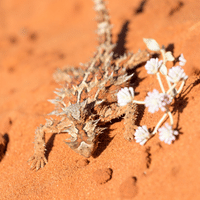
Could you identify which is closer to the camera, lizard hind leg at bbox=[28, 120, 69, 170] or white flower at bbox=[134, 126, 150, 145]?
white flower at bbox=[134, 126, 150, 145]

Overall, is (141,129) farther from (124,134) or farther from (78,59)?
(78,59)

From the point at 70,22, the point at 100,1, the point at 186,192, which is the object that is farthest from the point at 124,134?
the point at 70,22

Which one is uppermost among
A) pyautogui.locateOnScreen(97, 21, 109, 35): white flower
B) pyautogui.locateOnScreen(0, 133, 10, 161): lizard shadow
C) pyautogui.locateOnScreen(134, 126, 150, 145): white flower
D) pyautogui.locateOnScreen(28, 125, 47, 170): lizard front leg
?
pyautogui.locateOnScreen(97, 21, 109, 35): white flower

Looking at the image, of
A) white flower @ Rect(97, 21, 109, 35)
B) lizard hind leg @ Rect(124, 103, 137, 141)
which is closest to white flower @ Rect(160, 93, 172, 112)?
lizard hind leg @ Rect(124, 103, 137, 141)

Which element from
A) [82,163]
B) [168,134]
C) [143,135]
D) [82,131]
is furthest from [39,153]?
[168,134]

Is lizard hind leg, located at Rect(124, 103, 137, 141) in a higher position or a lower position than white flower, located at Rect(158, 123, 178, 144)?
higher

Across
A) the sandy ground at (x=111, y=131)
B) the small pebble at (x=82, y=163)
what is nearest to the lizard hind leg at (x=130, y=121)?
the sandy ground at (x=111, y=131)

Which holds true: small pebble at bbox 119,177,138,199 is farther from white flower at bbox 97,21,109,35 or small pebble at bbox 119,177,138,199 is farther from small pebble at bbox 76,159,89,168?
white flower at bbox 97,21,109,35

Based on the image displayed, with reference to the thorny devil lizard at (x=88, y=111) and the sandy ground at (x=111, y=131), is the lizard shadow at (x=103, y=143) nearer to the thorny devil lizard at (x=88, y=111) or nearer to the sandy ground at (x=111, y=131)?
the sandy ground at (x=111, y=131)
